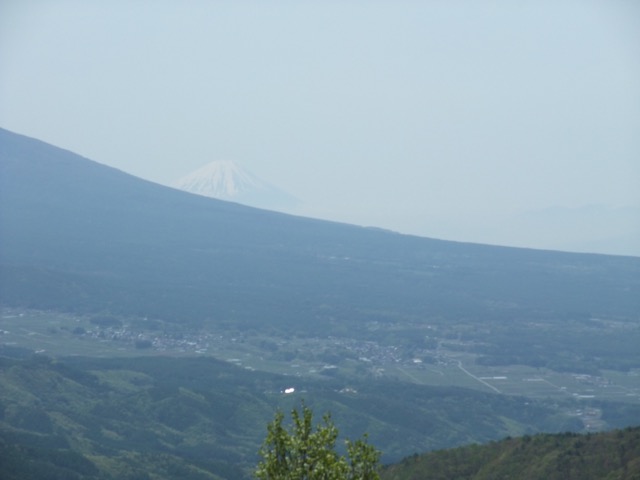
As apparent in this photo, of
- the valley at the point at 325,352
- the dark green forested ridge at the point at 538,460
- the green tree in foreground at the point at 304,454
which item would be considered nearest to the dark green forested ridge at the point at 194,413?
the valley at the point at 325,352

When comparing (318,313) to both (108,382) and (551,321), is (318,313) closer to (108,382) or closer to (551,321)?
(551,321)

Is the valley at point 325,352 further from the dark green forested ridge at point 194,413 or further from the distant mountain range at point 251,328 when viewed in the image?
the dark green forested ridge at point 194,413

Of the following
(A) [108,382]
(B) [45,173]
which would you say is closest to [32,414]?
(A) [108,382]

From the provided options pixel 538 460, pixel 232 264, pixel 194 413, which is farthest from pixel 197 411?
pixel 232 264

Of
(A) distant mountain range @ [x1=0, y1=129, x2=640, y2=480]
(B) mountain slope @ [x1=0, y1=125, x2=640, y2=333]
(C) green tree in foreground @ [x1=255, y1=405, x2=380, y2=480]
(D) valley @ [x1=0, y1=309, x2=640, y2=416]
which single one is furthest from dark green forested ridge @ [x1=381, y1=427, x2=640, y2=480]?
(B) mountain slope @ [x1=0, y1=125, x2=640, y2=333]

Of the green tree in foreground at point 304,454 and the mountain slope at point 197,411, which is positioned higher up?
the green tree in foreground at point 304,454

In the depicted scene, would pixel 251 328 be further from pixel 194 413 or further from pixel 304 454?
pixel 304 454

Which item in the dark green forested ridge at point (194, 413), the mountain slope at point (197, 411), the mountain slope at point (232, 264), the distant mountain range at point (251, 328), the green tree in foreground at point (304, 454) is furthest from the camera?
the mountain slope at point (232, 264)
